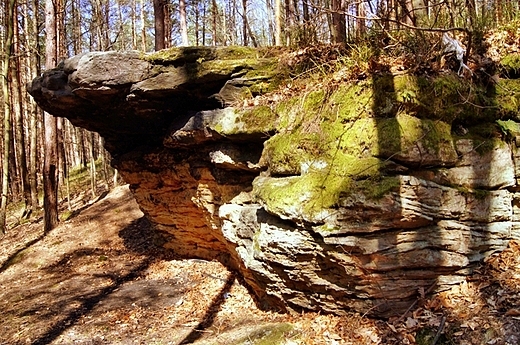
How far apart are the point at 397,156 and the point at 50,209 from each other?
42.1 ft

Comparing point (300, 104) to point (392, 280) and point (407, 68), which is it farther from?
point (392, 280)

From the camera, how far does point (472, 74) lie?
5.16 meters

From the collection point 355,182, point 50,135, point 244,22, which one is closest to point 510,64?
point 355,182

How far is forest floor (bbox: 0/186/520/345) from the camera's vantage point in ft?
14.3

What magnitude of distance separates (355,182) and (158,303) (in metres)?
5.08

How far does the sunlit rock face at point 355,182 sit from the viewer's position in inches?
181

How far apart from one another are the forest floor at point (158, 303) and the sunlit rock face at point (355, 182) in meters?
0.30

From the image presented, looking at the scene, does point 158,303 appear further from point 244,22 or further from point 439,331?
point 244,22

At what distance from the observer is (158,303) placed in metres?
7.49

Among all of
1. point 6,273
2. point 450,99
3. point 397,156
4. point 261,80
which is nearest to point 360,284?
point 397,156

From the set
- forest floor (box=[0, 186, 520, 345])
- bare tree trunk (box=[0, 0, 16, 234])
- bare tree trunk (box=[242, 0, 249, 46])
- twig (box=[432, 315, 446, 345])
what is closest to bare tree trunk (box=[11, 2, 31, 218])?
bare tree trunk (box=[0, 0, 16, 234])

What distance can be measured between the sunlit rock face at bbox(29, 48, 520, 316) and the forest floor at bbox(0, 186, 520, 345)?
11.8 inches

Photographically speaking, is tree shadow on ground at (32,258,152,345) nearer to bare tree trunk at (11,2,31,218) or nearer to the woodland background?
the woodland background

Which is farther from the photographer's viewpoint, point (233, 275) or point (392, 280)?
point (233, 275)
